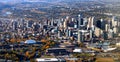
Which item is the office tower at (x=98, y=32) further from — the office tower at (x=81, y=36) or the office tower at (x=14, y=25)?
the office tower at (x=14, y=25)

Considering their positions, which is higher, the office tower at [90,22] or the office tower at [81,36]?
the office tower at [90,22]

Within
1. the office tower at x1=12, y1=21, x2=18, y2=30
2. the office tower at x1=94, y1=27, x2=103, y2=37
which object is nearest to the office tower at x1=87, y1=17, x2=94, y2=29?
the office tower at x1=94, y1=27, x2=103, y2=37

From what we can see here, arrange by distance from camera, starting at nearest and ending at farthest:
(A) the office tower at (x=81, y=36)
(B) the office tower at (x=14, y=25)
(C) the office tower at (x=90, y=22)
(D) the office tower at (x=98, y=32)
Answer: (A) the office tower at (x=81, y=36) → (D) the office tower at (x=98, y=32) → (C) the office tower at (x=90, y=22) → (B) the office tower at (x=14, y=25)

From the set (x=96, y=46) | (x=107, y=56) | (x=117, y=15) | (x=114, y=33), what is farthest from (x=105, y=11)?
(x=107, y=56)

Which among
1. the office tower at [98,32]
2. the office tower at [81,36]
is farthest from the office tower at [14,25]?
the office tower at [98,32]

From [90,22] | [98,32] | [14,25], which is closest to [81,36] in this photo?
[98,32]

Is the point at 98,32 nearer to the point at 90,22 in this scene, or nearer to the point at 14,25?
the point at 90,22

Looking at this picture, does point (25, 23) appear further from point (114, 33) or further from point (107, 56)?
point (107, 56)

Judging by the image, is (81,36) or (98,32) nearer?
(81,36)

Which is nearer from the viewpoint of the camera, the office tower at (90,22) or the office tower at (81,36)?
the office tower at (81,36)

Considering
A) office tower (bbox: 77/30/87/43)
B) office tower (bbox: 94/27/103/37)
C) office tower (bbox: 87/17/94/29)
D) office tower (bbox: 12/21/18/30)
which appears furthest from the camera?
office tower (bbox: 12/21/18/30)

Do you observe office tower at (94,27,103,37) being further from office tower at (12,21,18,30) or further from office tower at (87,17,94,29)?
office tower at (12,21,18,30)
